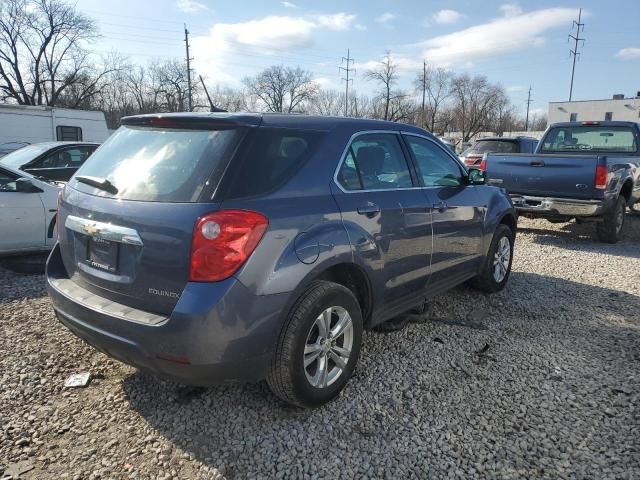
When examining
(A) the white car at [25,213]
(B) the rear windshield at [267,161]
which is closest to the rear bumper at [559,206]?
(B) the rear windshield at [267,161]

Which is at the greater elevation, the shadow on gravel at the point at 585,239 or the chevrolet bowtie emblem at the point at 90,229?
the chevrolet bowtie emblem at the point at 90,229

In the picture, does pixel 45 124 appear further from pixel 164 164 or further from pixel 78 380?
pixel 164 164

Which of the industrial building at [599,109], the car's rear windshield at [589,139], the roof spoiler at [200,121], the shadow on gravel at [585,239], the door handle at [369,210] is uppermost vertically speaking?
the industrial building at [599,109]

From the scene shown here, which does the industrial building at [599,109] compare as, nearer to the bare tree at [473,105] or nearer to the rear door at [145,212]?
the bare tree at [473,105]

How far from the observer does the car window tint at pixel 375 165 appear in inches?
122

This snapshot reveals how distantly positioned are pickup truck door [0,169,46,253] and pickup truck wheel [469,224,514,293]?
508cm

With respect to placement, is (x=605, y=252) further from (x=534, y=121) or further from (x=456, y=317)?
(x=534, y=121)

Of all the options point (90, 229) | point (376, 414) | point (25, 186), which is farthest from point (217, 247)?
point (25, 186)

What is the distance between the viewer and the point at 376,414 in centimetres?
288

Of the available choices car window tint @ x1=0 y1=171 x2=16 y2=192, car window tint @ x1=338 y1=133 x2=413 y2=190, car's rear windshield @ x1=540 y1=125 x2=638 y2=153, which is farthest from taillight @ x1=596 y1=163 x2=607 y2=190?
car window tint @ x1=0 y1=171 x2=16 y2=192

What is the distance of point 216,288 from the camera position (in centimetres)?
229

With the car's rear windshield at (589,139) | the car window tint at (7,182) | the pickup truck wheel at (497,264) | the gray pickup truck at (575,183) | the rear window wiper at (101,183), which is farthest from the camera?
the car's rear windshield at (589,139)

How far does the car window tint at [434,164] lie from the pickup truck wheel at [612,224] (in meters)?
4.74

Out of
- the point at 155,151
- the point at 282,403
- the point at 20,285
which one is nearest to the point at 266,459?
the point at 282,403
